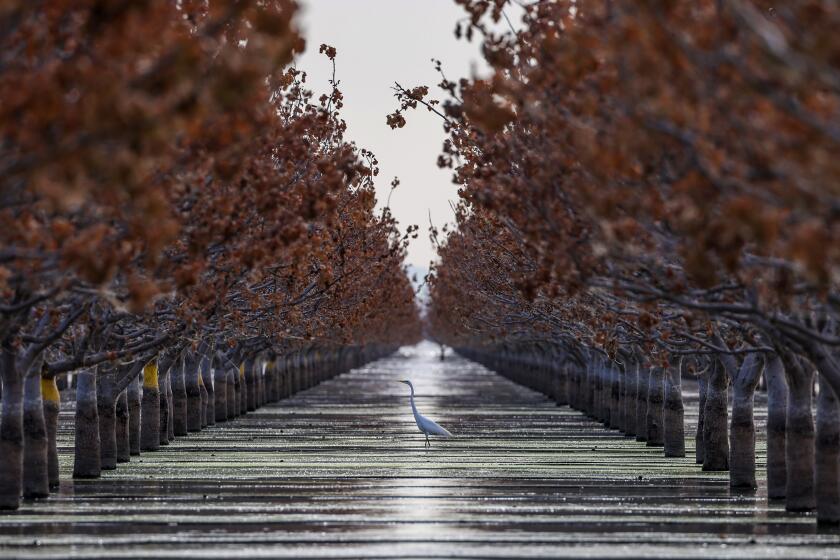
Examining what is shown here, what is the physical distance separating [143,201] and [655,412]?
37.1 metres

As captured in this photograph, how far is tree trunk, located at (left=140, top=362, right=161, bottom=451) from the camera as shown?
50719 mm

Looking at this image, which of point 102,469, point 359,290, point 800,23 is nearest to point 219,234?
point 800,23

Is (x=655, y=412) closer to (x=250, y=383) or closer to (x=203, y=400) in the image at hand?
(x=203, y=400)

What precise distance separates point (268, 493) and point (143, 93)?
21538mm

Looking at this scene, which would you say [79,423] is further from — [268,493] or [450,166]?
[450,166]

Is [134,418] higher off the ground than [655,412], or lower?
higher

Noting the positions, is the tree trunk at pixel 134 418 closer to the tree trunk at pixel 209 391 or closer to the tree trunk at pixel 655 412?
the tree trunk at pixel 655 412

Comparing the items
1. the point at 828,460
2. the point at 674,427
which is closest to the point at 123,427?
the point at 674,427

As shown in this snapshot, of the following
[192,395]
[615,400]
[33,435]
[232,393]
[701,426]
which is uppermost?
[33,435]

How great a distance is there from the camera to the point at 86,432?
131 ft

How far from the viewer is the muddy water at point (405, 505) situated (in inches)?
1072

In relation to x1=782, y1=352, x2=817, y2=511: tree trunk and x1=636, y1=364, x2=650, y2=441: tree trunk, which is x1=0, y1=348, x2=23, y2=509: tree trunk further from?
x1=636, y1=364, x2=650, y2=441: tree trunk

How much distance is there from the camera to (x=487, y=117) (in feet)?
76.6

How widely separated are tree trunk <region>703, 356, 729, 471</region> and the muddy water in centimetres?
68
